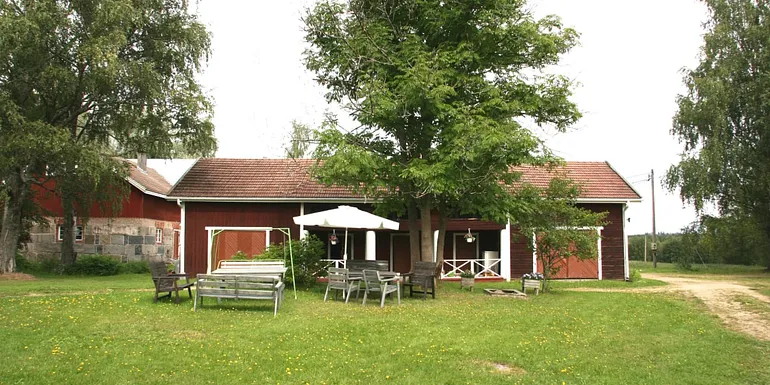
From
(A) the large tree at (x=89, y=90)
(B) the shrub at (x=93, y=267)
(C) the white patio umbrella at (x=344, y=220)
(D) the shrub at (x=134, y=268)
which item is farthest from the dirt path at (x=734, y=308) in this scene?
(B) the shrub at (x=93, y=267)

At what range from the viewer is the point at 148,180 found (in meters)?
26.8

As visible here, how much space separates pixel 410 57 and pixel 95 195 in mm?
12976

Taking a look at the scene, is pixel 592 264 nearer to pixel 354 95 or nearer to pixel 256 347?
pixel 354 95

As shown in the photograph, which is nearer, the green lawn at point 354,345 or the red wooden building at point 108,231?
the green lawn at point 354,345

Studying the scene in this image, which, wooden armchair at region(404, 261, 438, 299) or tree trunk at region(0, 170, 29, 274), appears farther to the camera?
tree trunk at region(0, 170, 29, 274)

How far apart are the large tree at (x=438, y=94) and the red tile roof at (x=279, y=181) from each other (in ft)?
15.1

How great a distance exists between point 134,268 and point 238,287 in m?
14.7

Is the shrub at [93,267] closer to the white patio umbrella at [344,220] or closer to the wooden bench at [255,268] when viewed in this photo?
the wooden bench at [255,268]

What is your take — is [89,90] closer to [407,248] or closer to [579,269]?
[407,248]

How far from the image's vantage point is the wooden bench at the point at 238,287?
33.6ft

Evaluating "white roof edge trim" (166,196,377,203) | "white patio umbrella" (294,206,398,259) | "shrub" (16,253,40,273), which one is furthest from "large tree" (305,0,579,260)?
"shrub" (16,253,40,273)

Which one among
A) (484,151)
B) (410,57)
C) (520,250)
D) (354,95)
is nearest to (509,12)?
(410,57)

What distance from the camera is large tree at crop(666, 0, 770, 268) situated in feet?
86.5

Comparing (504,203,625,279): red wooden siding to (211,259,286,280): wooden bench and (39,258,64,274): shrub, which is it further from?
(39,258,64,274): shrub
